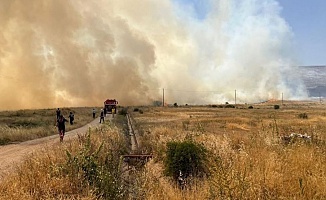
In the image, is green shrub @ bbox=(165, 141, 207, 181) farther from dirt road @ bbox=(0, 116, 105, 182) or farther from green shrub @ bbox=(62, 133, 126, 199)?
dirt road @ bbox=(0, 116, 105, 182)

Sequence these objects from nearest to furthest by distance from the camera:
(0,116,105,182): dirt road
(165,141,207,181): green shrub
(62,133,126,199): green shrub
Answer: (62,133,126,199): green shrub
(165,141,207,181): green shrub
(0,116,105,182): dirt road

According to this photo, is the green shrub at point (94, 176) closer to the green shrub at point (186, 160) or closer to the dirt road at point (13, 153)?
the green shrub at point (186, 160)

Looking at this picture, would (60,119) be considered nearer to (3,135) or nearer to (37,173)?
(3,135)

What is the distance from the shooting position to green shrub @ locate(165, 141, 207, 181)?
11.6 metres

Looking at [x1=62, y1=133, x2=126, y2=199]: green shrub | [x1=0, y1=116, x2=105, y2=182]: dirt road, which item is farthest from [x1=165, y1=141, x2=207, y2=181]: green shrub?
[x1=0, y1=116, x2=105, y2=182]: dirt road

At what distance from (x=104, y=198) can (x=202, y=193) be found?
78.9 inches

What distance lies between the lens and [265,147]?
10859mm

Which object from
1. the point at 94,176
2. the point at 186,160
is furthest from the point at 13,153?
the point at 94,176

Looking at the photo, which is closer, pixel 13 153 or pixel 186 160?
pixel 186 160

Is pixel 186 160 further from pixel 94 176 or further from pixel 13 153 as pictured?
pixel 13 153

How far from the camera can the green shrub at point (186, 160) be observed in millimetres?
11609

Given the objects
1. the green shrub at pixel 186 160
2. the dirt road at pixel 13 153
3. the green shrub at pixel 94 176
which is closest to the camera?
the green shrub at pixel 94 176

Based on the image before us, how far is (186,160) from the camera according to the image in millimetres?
11883

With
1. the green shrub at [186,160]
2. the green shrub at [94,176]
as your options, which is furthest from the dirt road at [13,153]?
the green shrub at [186,160]
